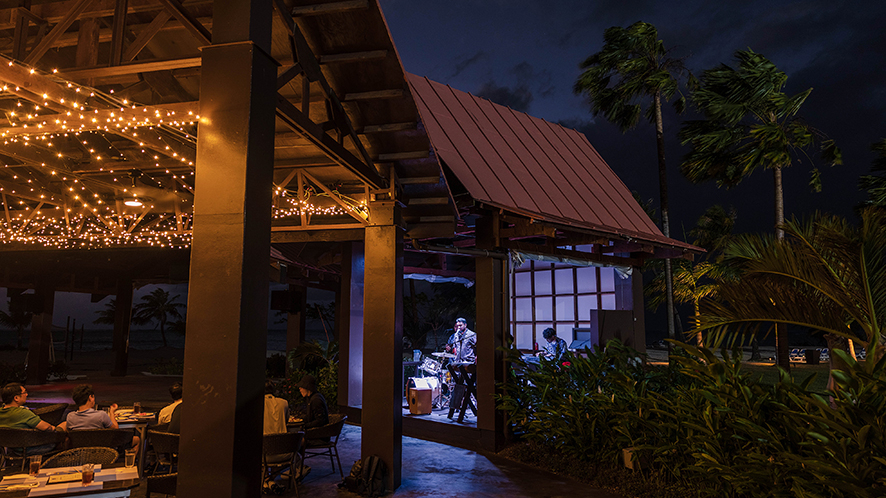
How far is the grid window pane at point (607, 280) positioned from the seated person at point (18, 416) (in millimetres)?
10289

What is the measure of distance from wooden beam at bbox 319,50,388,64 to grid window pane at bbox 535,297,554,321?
10114 millimetres

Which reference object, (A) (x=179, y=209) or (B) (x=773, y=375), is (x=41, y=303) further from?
(B) (x=773, y=375)

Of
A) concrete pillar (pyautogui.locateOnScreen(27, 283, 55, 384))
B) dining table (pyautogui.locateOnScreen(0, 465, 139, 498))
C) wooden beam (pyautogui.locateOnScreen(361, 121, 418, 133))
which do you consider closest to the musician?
wooden beam (pyautogui.locateOnScreen(361, 121, 418, 133))

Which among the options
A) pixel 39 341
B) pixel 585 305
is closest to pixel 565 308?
pixel 585 305

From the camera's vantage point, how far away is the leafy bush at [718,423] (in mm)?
3441

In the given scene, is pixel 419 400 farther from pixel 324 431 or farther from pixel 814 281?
pixel 814 281

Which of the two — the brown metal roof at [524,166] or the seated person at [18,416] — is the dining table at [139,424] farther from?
the brown metal roof at [524,166]

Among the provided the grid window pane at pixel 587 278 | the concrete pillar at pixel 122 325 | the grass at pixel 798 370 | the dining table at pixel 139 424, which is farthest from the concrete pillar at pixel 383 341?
the grass at pixel 798 370

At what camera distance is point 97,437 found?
5.50m

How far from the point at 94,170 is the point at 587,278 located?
10.1 m

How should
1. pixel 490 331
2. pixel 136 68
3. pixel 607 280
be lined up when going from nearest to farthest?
pixel 136 68, pixel 490 331, pixel 607 280

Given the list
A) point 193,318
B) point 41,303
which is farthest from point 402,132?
point 41,303

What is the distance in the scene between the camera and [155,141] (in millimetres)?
5676

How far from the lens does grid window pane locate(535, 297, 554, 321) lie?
42.9 ft
